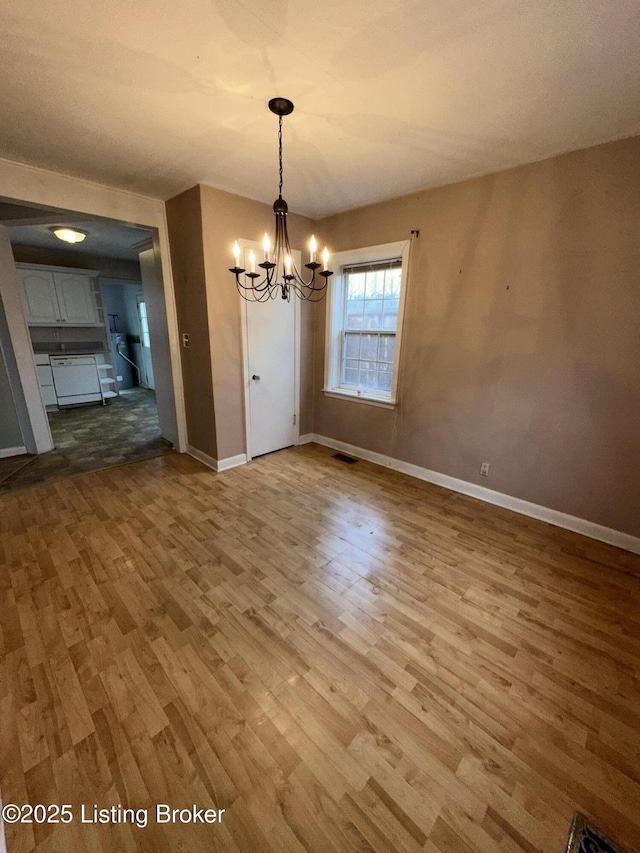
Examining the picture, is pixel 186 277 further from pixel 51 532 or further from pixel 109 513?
pixel 51 532

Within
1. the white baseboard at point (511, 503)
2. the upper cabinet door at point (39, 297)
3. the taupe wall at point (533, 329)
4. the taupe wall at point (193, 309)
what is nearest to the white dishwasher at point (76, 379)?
the upper cabinet door at point (39, 297)

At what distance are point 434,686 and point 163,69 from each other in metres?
3.12

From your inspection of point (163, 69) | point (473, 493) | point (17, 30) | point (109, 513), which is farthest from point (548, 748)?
point (17, 30)

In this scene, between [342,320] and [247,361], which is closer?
[247,361]

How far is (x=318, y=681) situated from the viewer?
145cm

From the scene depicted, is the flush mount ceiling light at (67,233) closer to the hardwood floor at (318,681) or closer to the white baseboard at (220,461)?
the white baseboard at (220,461)

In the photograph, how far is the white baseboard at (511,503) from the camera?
2.40 meters

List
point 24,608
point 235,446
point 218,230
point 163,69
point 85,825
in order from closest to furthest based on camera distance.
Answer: point 85,825, point 163,69, point 24,608, point 218,230, point 235,446

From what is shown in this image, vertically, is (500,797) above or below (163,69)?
below

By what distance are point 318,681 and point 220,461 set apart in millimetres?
2400

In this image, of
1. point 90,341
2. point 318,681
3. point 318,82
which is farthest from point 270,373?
point 90,341

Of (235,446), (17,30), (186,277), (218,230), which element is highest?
(17,30)

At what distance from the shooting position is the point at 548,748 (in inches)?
48.7

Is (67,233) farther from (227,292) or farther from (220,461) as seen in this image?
(220,461)
